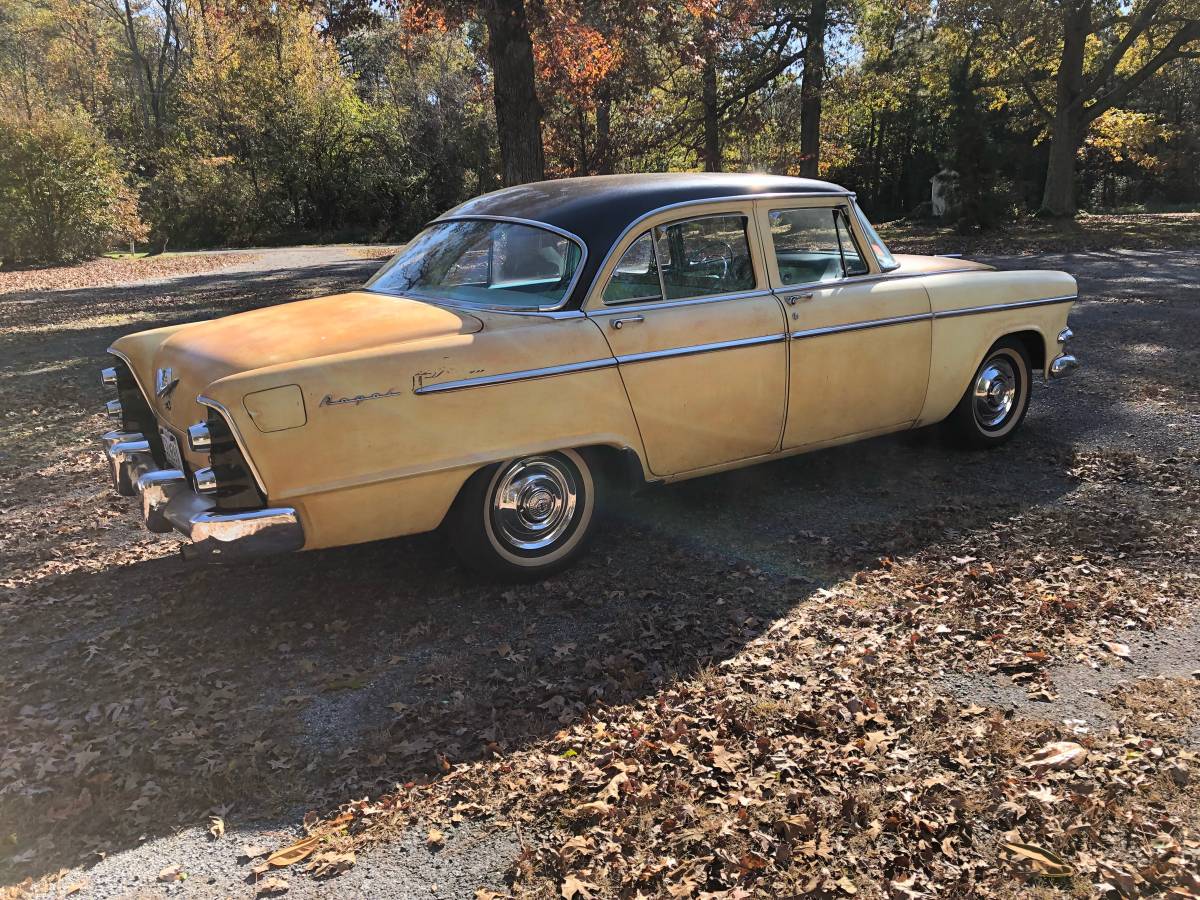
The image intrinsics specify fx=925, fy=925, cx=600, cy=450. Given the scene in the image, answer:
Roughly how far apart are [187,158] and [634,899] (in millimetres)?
39228

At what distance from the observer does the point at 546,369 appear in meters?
4.07

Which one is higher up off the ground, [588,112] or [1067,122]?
[588,112]

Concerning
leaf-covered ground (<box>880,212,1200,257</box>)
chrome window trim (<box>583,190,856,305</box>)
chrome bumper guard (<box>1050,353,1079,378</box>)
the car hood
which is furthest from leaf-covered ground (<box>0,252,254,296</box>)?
chrome bumper guard (<box>1050,353,1079,378</box>)

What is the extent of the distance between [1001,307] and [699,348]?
2357mm

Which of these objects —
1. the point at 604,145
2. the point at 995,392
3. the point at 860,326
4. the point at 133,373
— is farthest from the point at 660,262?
the point at 604,145

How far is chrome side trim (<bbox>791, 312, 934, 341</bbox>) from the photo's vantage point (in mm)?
4891

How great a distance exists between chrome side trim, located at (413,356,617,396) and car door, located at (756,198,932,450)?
1.22m

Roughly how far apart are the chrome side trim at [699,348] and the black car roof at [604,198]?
376mm

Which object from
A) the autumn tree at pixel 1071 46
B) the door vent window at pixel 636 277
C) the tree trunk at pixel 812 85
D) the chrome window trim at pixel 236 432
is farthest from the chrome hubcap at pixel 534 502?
the autumn tree at pixel 1071 46

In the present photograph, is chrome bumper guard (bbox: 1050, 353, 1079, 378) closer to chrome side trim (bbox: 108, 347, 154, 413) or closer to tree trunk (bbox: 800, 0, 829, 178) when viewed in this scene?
chrome side trim (bbox: 108, 347, 154, 413)

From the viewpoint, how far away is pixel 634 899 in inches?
97.7

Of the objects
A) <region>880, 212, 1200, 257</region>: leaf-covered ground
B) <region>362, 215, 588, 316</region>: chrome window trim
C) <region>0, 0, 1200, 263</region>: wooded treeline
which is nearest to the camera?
<region>362, 215, 588, 316</region>: chrome window trim

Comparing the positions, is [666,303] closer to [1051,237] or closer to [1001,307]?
[1001,307]

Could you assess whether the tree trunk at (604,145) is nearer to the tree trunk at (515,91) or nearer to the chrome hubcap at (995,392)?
the tree trunk at (515,91)
